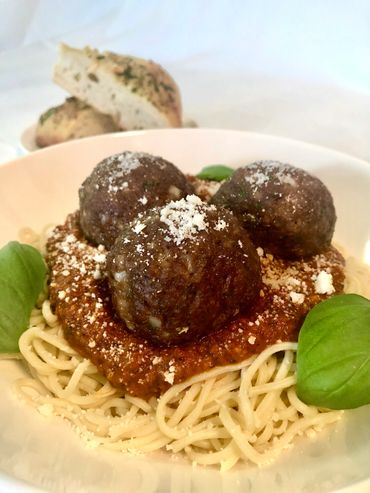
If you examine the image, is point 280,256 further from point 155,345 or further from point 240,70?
point 240,70

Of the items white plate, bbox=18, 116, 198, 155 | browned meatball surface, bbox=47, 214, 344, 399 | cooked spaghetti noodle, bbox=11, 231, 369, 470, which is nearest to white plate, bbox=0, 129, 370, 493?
cooked spaghetti noodle, bbox=11, 231, 369, 470

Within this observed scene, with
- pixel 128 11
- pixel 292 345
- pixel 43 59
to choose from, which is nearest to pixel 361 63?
pixel 128 11

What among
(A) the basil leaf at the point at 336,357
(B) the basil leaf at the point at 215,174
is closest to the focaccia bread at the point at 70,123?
(B) the basil leaf at the point at 215,174

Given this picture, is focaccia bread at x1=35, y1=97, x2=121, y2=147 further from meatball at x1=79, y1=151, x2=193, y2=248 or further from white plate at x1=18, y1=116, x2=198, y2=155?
meatball at x1=79, y1=151, x2=193, y2=248

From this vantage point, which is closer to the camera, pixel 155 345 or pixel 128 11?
pixel 155 345

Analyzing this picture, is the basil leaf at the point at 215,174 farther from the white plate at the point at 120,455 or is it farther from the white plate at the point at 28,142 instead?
the white plate at the point at 28,142
